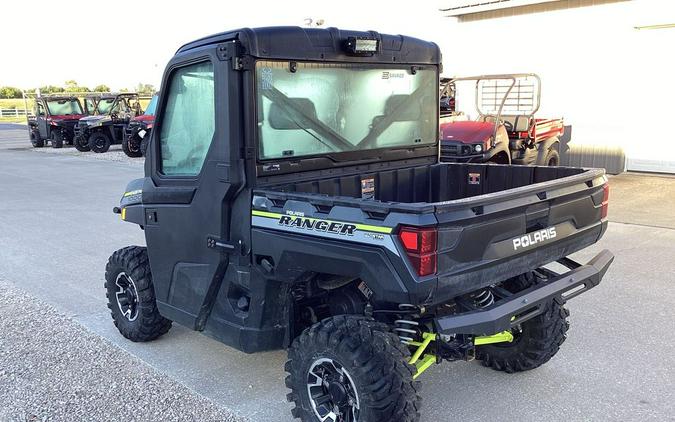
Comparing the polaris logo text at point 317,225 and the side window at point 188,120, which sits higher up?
the side window at point 188,120

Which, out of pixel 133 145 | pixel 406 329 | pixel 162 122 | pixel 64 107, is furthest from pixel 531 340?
pixel 64 107

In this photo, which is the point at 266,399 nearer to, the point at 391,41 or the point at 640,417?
the point at 640,417

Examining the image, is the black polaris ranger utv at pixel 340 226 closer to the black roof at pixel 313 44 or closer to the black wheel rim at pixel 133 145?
the black roof at pixel 313 44

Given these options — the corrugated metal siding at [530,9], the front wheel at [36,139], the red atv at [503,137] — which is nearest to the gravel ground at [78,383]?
the red atv at [503,137]

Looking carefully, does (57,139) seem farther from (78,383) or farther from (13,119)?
(13,119)

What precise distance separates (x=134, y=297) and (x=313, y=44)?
7.57ft

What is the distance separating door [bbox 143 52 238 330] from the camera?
134 inches

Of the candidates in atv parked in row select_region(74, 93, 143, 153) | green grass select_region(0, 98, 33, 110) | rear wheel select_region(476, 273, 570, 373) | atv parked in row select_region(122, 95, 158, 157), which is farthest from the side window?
green grass select_region(0, 98, 33, 110)

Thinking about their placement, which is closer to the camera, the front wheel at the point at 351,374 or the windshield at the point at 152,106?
the front wheel at the point at 351,374

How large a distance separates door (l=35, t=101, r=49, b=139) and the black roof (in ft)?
72.6

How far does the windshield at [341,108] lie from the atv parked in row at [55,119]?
22036mm

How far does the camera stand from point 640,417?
133 inches

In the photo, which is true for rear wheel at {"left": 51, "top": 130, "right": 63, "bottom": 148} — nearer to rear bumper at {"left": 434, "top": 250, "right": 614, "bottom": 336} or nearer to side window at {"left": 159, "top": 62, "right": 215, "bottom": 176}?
side window at {"left": 159, "top": 62, "right": 215, "bottom": 176}

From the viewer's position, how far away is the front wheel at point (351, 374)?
2.84m
